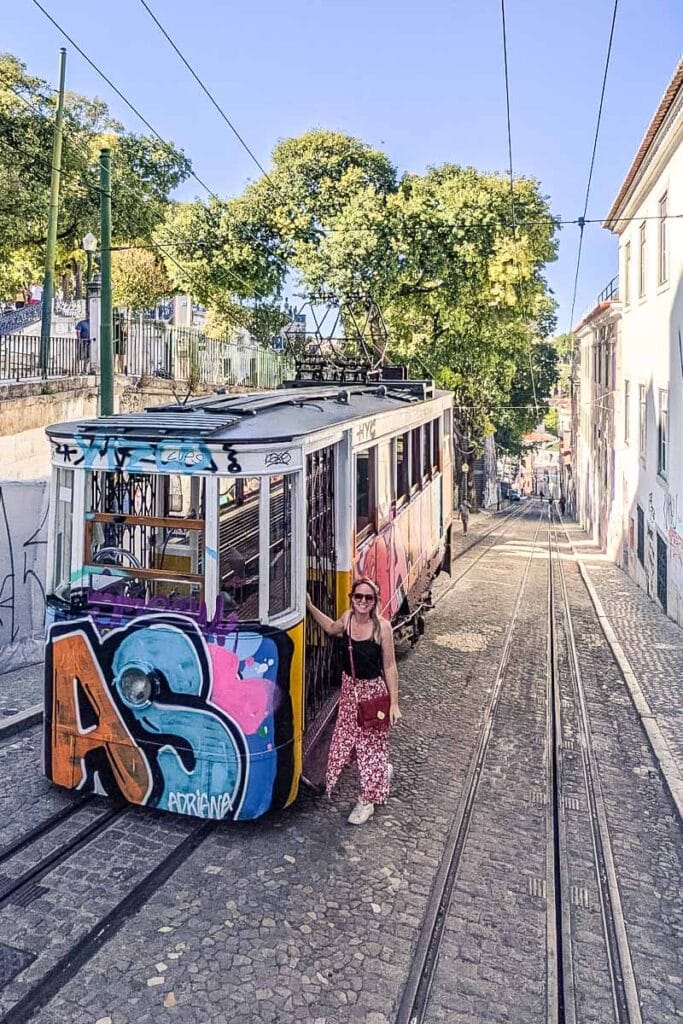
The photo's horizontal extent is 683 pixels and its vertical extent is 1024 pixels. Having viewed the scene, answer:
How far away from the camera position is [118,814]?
17.9ft

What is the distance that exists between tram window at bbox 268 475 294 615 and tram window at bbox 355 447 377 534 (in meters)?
1.27

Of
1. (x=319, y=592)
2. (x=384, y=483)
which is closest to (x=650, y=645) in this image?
(x=384, y=483)

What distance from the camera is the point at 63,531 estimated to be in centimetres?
550

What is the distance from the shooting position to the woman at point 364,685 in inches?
214

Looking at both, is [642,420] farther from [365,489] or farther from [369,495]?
[365,489]

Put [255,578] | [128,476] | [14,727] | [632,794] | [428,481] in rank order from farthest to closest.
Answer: [428,481], [14,727], [632,794], [128,476], [255,578]

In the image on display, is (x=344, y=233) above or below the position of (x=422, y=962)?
above

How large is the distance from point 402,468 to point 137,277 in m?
30.8

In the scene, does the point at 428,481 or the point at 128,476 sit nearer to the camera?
the point at 128,476

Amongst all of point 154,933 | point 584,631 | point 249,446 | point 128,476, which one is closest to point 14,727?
point 128,476

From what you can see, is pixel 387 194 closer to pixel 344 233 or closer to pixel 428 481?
pixel 344 233

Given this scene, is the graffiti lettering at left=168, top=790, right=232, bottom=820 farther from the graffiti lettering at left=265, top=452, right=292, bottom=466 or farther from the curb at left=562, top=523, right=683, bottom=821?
the curb at left=562, top=523, right=683, bottom=821

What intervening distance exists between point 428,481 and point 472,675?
2.81m

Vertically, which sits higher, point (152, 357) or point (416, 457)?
point (152, 357)
